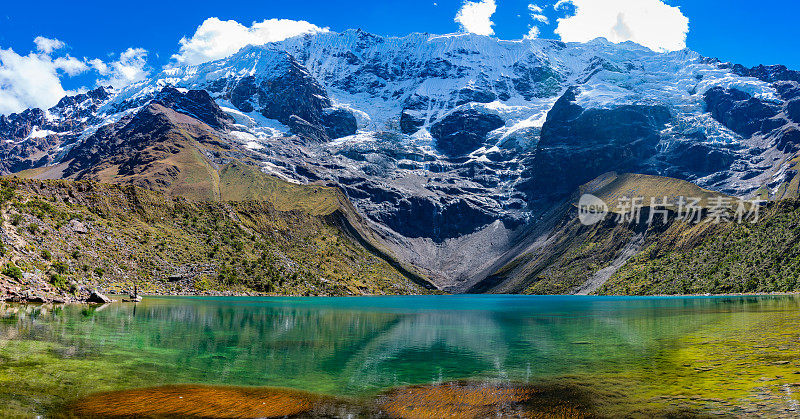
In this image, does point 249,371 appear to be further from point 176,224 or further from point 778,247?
point 778,247

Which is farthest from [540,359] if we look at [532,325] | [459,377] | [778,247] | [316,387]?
[778,247]

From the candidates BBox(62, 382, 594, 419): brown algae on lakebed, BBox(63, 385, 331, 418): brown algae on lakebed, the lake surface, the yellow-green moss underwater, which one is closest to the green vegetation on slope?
the lake surface

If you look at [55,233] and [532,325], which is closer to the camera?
[532,325]

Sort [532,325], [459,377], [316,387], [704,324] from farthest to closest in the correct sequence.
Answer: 1. [532,325]
2. [704,324]
3. [459,377]
4. [316,387]

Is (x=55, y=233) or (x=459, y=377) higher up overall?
(x=55, y=233)

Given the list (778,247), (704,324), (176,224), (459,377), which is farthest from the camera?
(176,224)

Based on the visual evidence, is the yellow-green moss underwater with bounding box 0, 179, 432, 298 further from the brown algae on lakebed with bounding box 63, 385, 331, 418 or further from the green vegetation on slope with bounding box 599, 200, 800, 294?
the green vegetation on slope with bounding box 599, 200, 800, 294

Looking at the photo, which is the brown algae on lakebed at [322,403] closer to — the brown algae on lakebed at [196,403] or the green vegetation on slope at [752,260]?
the brown algae on lakebed at [196,403]

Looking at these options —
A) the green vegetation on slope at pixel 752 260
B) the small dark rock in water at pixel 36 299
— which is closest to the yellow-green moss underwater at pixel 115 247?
the small dark rock in water at pixel 36 299
